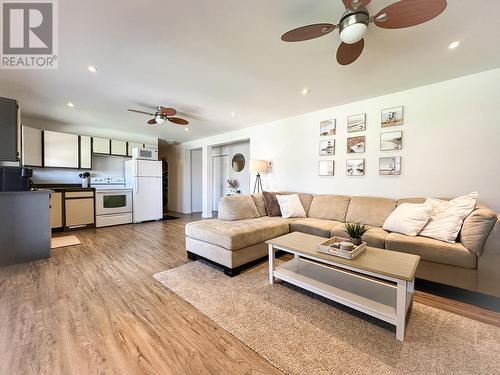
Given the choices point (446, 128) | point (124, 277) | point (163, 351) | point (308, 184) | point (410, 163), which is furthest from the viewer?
point (308, 184)

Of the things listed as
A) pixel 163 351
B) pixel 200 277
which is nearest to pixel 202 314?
pixel 163 351

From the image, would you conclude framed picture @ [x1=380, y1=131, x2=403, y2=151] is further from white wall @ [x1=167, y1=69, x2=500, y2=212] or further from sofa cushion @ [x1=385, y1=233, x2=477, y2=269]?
sofa cushion @ [x1=385, y1=233, x2=477, y2=269]

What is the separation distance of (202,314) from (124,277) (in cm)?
120

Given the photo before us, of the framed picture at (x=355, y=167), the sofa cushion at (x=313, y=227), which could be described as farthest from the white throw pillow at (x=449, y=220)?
the framed picture at (x=355, y=167)

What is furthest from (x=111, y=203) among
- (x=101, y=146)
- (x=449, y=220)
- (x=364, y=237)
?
(x=449, y=220)

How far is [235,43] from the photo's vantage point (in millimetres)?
2039

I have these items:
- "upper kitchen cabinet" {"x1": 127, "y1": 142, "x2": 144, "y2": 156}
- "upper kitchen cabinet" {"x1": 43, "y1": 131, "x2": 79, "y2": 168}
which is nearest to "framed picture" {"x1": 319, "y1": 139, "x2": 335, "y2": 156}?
"upper kitchen cabinet" {"x1": 127, "y1": 142, "x2": 144, "y2": 156}

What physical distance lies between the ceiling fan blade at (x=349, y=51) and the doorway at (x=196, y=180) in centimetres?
571

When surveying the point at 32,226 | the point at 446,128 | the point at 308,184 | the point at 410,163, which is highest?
the point at 446,128

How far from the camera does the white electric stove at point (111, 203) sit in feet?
16.2

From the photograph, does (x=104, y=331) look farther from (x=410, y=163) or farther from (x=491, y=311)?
(x=410, y=163)

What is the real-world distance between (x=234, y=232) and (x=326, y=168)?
2258 mm

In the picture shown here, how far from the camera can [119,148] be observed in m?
5.52
